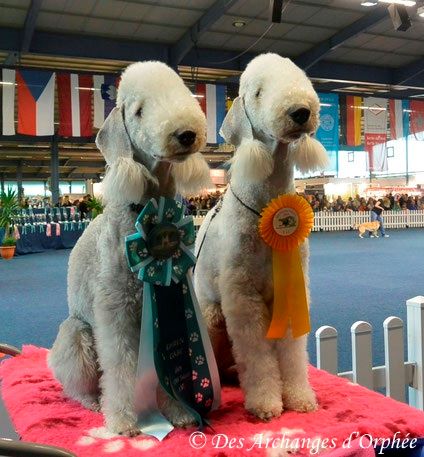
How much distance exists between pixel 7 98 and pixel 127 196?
21.3ft

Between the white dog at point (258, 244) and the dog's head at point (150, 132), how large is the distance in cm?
15

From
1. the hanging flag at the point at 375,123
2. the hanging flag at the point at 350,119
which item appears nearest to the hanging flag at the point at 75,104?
the hanging flag at the point at 350,119

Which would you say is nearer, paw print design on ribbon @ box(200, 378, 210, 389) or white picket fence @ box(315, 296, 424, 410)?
paw print design on ribbon @ box(200, 378, 210, 389)

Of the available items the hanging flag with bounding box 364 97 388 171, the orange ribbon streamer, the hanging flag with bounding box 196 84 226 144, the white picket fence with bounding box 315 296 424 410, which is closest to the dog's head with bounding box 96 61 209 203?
the orange ribbon streamer

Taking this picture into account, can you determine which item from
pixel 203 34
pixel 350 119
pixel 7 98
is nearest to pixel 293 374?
pixel 7 98

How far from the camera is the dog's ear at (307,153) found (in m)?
1.09

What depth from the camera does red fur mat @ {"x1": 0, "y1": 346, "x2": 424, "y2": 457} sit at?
94 cm

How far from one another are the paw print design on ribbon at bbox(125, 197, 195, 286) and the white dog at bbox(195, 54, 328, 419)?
0.42 feet

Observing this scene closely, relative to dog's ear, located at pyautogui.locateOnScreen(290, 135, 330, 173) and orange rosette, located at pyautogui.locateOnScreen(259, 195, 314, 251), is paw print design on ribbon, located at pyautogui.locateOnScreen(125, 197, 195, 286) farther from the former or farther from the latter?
dog's ear, located at pyautogui.locateOnScreen(290, 135, 330, 173)

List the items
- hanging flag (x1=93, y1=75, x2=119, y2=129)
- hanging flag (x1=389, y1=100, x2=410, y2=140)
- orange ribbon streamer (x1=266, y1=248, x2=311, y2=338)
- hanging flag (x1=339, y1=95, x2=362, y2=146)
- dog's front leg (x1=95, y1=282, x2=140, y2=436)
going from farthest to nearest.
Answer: hanging flag (x1=389, y1=100, x2=410, y2=140)
hanging flag (x1=339, y1=95, x2=362, y2=146)
hanging flag (x1=93, y1=75, x2=119, y2=129)
orange ribbon streamer (x1=266, y1=248, x2=311, y2=338)
dog's front leg (x1=95, y1=282, x2=140, y2=436)

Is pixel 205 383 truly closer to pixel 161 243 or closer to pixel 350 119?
pixel 161 243

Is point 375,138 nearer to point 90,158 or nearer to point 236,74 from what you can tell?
point 236,74

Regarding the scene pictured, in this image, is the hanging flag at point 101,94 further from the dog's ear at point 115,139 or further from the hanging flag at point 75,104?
the dog's ear at point 115,139

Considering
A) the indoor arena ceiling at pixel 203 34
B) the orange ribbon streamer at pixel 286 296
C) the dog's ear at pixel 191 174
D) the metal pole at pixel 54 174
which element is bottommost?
the orange ribbon streamer at pixel 286 296
